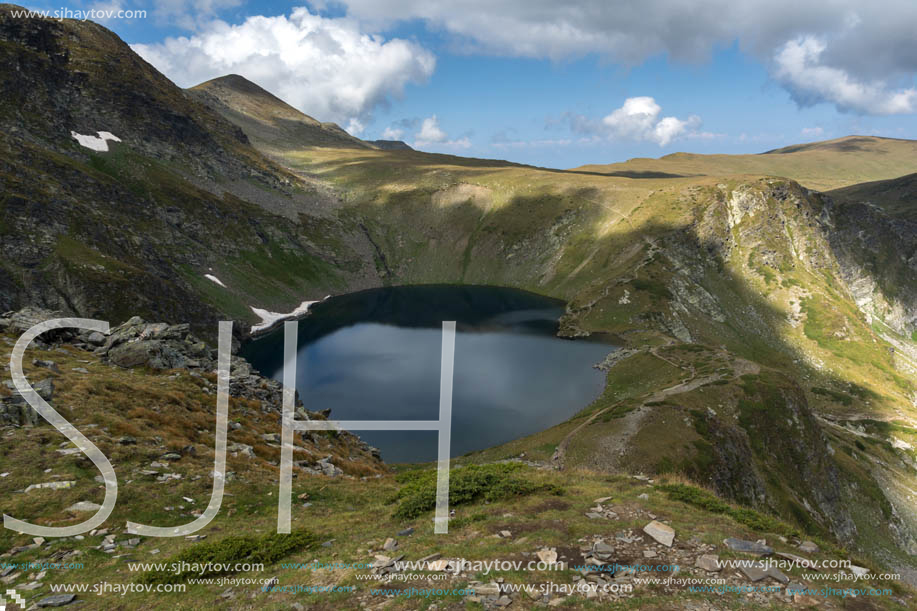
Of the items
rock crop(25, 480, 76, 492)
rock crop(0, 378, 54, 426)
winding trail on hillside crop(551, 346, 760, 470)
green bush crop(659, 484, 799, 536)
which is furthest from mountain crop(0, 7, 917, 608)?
rock crop(25, 480, 76, 492)

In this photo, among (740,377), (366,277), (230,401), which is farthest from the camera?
(366,277)

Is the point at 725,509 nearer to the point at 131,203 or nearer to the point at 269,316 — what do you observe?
the point at 269,316

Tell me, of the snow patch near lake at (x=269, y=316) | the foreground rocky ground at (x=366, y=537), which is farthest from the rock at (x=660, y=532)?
the snow patch near lake at (x=269, y=316)

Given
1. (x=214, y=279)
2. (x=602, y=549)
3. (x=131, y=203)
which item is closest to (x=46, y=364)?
(x=602, y=549)

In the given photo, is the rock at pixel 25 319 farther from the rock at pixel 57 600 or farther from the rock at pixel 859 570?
the rock at pixel 859 570

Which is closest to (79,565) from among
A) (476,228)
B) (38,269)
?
(38,269)

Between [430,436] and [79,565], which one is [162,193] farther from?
[79,565]

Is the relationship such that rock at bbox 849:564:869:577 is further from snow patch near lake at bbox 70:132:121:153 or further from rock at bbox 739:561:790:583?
snow patch near lake at bbox 70:132:121:153
